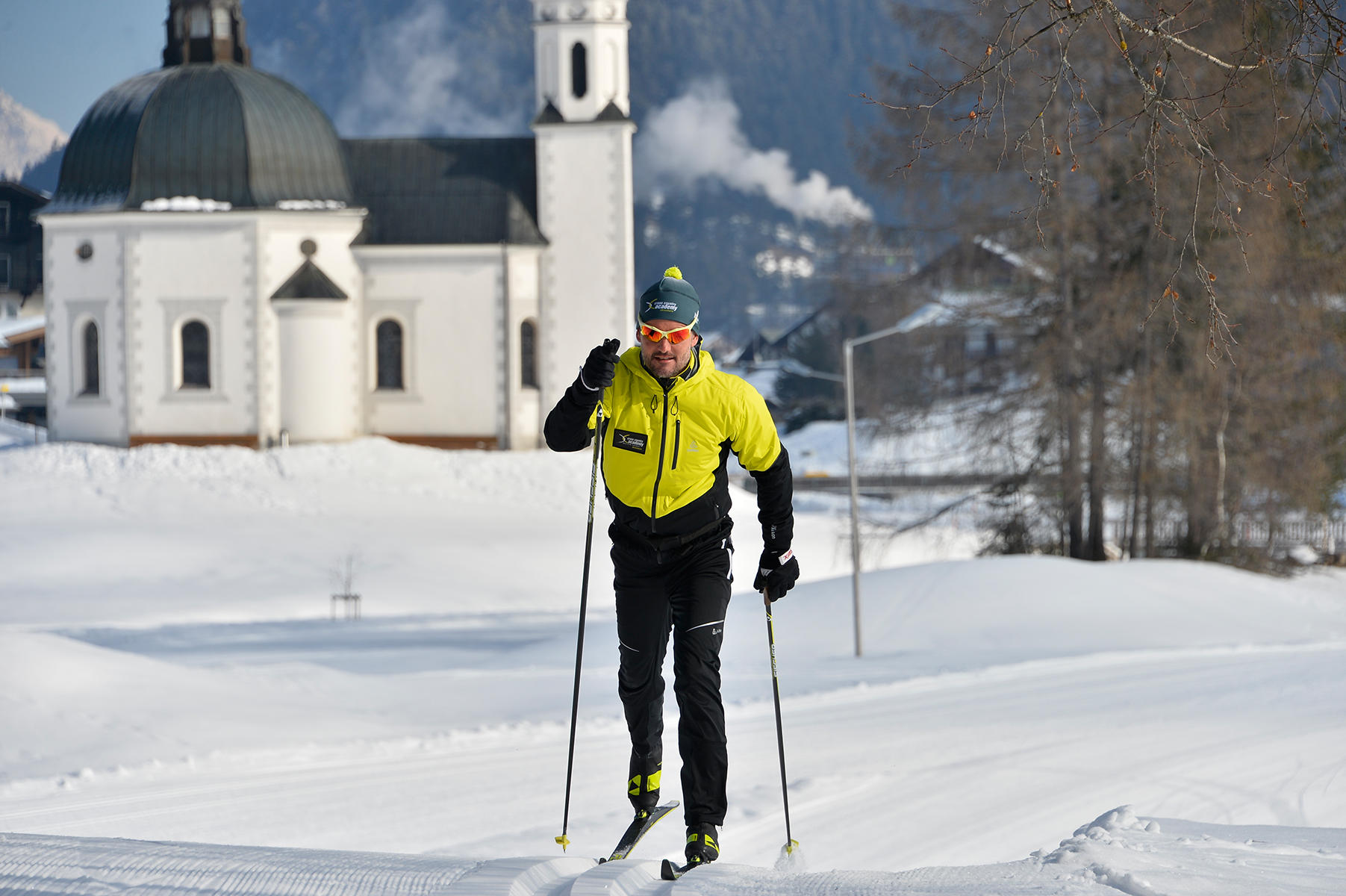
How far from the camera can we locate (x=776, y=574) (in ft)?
20.1

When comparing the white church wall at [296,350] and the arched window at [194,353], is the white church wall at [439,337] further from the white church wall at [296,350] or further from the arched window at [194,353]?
the arched window at [194,353]

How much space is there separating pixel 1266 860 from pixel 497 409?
3256 cm

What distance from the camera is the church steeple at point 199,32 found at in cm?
3844

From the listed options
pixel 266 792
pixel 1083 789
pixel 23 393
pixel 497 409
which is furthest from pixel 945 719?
pixel 23 393

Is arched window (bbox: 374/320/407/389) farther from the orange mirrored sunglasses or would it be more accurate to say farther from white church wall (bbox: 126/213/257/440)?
the orange mirrored sunglasses

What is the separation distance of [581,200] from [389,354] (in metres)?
6.51

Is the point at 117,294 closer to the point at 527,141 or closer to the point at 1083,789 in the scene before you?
the point at 527,141

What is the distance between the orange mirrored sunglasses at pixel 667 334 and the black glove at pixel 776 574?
1005 mm

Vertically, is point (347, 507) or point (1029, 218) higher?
point (1029, 218)

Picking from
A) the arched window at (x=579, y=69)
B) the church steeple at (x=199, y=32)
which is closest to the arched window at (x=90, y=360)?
the church steeple at (x=199, y=32)

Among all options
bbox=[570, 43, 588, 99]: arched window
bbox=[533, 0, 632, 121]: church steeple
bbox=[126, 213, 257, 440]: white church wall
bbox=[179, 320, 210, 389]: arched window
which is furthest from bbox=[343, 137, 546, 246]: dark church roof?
bbox=[179, 320, 210, 389]: arched window

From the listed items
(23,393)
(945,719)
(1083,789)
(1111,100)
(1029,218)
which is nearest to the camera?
(1029,218)

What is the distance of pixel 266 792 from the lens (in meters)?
9.84

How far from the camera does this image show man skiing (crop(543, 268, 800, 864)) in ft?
19.0
